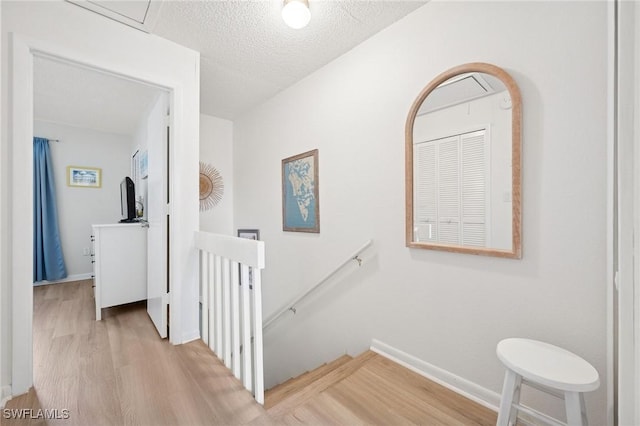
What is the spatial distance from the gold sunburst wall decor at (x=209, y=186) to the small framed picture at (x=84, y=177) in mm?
2171

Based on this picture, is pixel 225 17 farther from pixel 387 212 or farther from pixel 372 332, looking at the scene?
pixel 372 332

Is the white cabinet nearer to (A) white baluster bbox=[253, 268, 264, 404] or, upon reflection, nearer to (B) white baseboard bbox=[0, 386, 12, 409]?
(B) white baseboard bbox=[0, 386, 12, 409]

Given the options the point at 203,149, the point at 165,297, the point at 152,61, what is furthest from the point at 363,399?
the point at 203,149

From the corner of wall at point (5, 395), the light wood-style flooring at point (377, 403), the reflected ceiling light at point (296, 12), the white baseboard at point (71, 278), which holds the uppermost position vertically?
the reflected ceiling light at point (296, 12)

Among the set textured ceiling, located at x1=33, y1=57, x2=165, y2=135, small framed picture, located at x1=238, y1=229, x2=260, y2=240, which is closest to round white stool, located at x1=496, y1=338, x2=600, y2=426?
small framed picture, located at x1=238, y1=229, x2=260, y2=240

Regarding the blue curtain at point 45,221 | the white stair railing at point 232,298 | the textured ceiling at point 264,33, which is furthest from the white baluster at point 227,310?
the blue curtain at point 45,221

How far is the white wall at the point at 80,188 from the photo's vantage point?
3.96 metres

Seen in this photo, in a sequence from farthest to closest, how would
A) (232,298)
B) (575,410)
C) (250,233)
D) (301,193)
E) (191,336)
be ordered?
(250,233) < (301,193) < (191,336) < (232,298) < (575,410)

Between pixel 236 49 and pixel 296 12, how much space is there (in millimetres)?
821

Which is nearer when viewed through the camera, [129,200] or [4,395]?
[4,395]

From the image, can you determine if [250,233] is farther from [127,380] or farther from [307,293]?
[127,380]

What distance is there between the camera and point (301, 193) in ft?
8.52

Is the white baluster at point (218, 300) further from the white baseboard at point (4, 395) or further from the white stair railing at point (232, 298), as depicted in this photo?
the white baseboard at point (4, 395)

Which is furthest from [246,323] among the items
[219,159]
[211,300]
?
[219,159]
